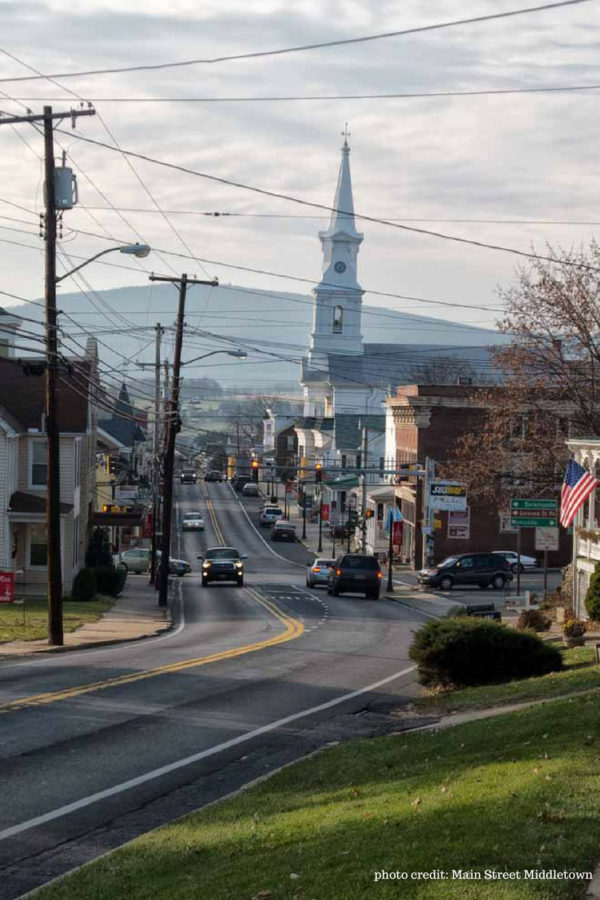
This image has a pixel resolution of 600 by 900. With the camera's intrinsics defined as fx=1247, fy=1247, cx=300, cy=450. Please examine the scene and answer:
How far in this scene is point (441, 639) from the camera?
21.1 meters

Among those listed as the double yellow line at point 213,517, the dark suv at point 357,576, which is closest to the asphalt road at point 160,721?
the dark suv at point 357,576

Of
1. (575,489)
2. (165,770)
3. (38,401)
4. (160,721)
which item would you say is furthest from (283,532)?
(165,770)

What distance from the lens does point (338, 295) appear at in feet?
484

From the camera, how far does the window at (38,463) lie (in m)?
48.6

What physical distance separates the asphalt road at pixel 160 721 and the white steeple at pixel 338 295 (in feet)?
364

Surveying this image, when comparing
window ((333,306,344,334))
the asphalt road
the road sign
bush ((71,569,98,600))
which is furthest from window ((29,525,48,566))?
window ((333,306,344,334))

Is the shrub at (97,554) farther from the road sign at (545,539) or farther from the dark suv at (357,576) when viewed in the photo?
the road sign at (545,539)

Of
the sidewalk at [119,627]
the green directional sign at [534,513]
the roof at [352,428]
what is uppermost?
the roof at [352,428]

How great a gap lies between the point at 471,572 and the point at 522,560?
7.33 m

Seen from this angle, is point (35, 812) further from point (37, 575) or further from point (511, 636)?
point (37, 575)

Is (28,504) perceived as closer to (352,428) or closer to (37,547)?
(37,547)

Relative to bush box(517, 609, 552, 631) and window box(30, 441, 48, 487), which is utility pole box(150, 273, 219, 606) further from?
bush box(517, 609, 552, 631)

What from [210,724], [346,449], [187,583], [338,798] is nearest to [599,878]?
[338,798]

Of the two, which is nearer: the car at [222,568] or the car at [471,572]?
the car at [222,568]
